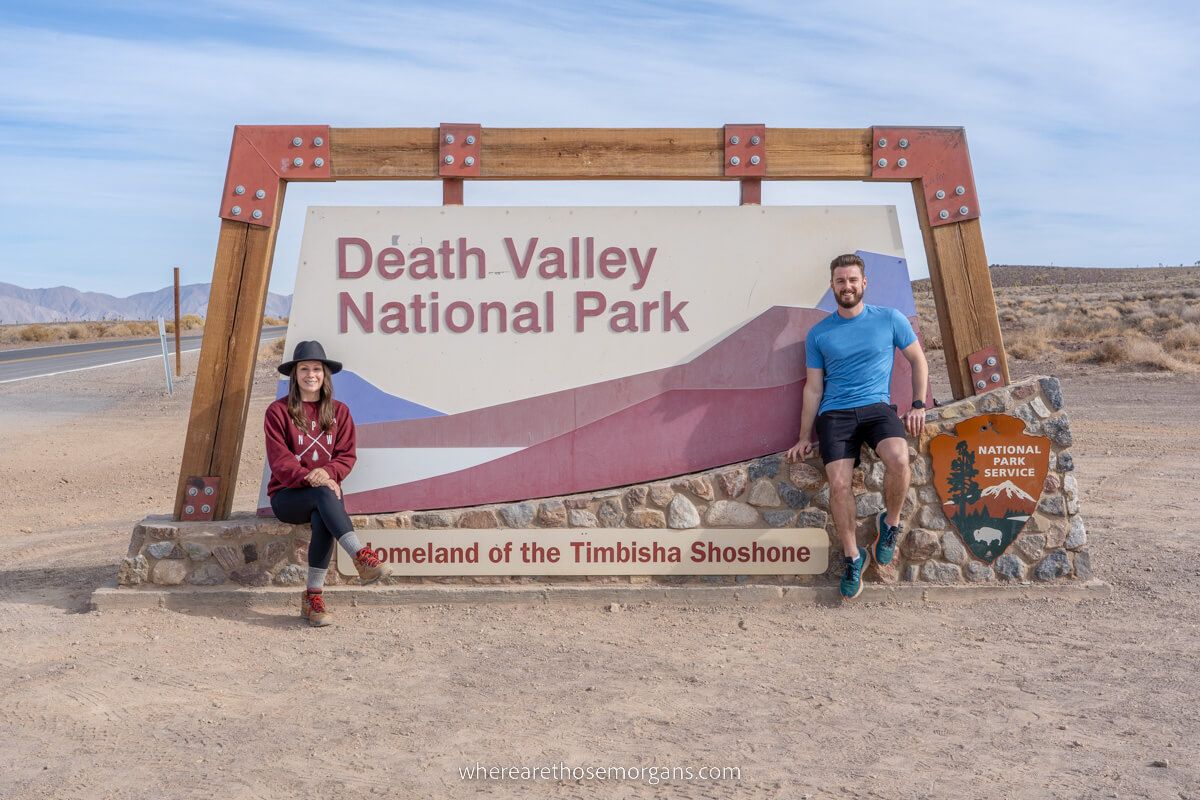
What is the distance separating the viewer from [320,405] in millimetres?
5621

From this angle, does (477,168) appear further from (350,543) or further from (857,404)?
(857,404)

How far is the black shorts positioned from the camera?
5.59 m

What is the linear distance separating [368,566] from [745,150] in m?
3.03

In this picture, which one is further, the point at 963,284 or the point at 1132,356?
the point at 1132,356

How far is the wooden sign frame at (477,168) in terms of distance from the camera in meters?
5.95

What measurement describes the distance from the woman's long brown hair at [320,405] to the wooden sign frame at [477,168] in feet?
1.90

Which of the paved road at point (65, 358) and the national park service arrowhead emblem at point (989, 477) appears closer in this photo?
the national park service arrowhead emblem at point (989, 477)

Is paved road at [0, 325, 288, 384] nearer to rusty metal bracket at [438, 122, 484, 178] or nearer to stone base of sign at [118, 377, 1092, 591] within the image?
stone base of sign at [118, 377, 1092, 591]

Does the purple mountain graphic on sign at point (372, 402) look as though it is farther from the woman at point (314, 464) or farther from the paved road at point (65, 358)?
the paved road at point (65, 358)

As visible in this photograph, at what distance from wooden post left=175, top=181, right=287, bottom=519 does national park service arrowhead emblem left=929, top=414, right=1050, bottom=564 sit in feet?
12.6

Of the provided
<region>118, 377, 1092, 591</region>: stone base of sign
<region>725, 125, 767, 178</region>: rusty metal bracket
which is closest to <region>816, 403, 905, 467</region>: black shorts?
<region>118, 377, 1092, 591</region>: stone base of sign

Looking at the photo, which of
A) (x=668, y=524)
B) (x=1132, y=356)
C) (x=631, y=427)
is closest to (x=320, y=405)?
(x=631, y=427)

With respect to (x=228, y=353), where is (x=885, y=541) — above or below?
below

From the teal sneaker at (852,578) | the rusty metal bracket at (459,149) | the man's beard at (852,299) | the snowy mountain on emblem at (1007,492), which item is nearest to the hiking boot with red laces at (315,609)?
the rusty metal bracket at (459,149)
